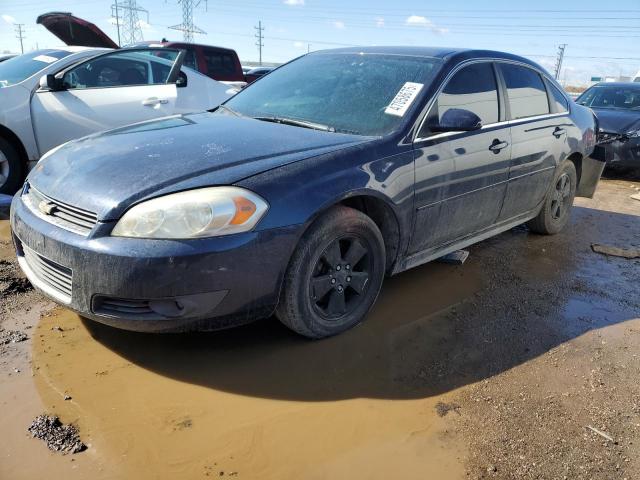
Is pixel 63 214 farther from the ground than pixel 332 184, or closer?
closer

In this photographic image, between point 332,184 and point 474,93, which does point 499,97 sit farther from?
point 332,184

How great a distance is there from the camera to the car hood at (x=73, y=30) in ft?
27.7

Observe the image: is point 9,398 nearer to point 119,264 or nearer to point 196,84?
point 119,264

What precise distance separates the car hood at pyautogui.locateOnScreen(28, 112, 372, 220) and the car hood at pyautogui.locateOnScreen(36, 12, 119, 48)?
6.41 m

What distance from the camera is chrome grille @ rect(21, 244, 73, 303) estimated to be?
2502 millimetres

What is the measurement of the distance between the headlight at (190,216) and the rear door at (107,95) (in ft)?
11.7

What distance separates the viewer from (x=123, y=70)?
6.04 meters

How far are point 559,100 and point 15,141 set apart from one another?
17.0ft

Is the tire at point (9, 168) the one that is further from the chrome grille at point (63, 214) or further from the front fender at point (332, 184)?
the front fender at point (332, 184)

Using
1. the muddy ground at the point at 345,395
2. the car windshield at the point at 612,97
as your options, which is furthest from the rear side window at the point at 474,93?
the car windshield at the point at 612,97

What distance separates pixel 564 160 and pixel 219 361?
373 centimetres

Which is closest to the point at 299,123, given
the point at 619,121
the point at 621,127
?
the point at 621,127

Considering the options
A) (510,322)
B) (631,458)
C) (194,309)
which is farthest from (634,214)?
(194,309)

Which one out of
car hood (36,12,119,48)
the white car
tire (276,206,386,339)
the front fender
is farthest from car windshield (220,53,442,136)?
car hood (36,12,119,48)
